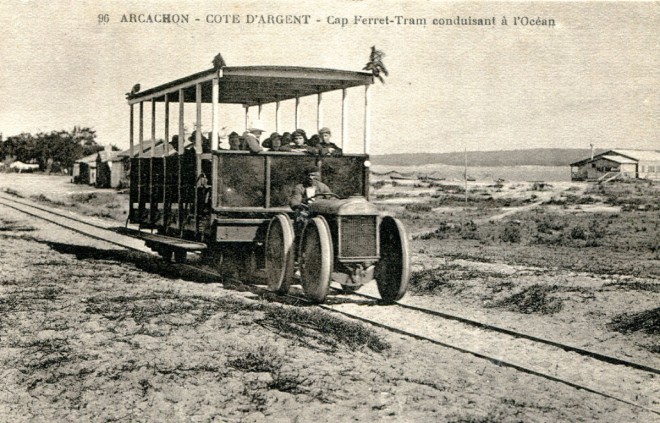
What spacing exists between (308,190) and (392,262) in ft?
5.12

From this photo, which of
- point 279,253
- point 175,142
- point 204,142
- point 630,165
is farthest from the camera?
point 630,165

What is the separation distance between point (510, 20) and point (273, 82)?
142 inches

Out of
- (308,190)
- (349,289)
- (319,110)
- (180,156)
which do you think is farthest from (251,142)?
(349,289)

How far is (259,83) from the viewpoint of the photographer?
11180 mm

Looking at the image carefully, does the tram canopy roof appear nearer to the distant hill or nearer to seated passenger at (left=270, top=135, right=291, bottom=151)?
seated passenger at (left=270, top=135, right=291, bottom=151)

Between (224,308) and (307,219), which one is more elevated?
(307,219)

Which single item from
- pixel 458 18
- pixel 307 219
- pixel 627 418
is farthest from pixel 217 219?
pixel 627 418

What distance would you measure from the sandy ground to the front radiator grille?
2.66ft

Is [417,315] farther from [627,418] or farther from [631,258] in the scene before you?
[631,258]

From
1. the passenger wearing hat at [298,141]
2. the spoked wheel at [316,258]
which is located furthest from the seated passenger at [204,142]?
the spoked wheel at [316,258]

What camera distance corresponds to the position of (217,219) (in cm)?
978

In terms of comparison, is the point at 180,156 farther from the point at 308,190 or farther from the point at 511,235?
the point at 511,235

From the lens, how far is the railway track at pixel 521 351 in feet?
19.0

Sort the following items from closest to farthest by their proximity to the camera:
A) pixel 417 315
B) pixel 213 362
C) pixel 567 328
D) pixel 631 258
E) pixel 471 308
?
pixel 213 362
pixel 567 328
pixel 417 315
pixel 471 308
pixel 631 258
